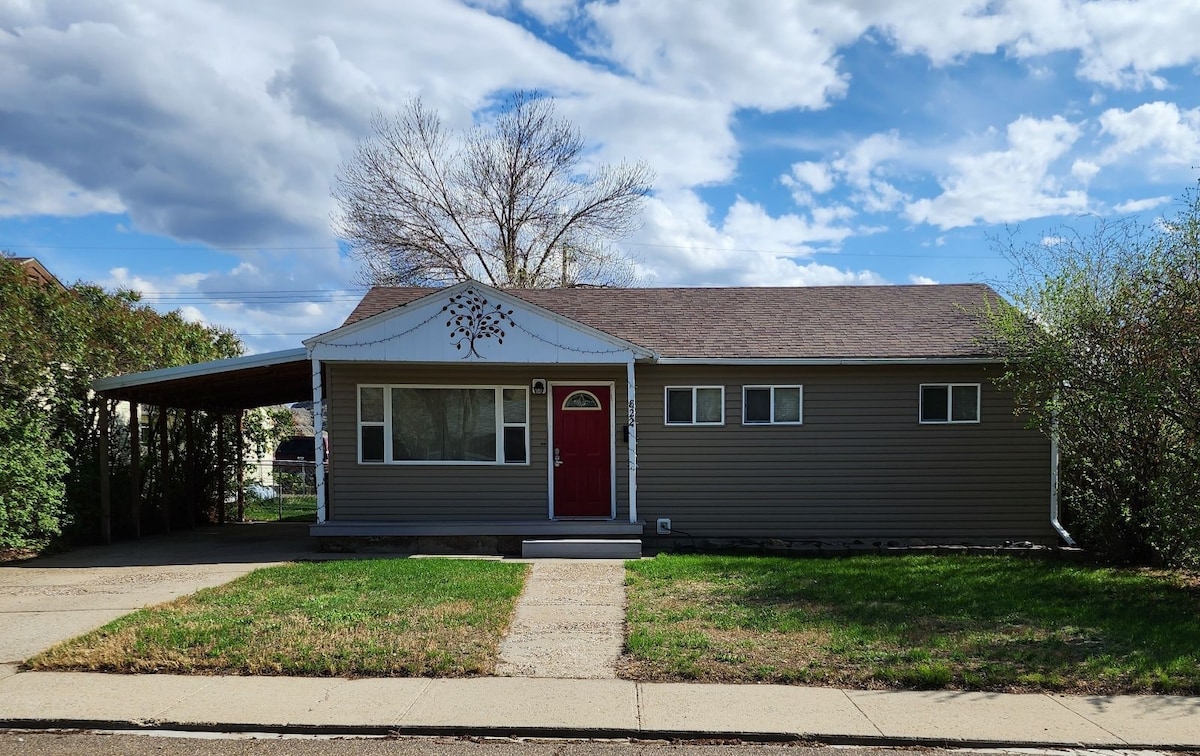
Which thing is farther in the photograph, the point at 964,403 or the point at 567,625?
the point at 964,403

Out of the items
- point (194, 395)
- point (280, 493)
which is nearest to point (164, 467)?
point (194, 395)

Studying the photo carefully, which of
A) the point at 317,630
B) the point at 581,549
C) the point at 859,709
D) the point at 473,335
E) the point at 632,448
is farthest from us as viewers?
the point at 632,448

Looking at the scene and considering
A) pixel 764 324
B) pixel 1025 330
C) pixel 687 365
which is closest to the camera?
pixel 1025 330

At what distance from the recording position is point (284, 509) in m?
22.5

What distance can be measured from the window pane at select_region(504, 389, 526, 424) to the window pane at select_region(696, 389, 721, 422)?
272 centimetres

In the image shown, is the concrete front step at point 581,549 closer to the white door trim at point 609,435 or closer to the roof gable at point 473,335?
the white door trim at point 609,435

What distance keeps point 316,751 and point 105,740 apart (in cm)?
133

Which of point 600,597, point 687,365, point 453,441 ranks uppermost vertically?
point 687,365

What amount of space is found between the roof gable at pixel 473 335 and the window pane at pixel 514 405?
3.68 ft

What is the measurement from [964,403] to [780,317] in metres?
3.27

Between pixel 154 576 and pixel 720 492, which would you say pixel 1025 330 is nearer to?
pixel 720 492

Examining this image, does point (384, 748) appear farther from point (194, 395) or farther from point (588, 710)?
point (194, 395)

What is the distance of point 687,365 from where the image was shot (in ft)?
43.3

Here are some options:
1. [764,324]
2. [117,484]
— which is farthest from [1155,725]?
[117,484]
